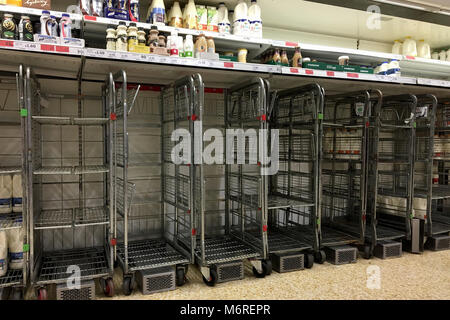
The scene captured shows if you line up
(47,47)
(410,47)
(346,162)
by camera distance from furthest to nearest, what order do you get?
(410,47)
(346,162)
(47,47)

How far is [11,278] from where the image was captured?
97.5 inches

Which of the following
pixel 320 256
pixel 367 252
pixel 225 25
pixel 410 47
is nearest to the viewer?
pixel 225 25

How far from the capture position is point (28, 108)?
93.7 inches

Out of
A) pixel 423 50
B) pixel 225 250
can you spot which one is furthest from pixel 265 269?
pixel 423 50

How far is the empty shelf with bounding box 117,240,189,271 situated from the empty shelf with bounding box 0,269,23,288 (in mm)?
742

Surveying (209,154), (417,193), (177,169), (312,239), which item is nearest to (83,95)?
(177,169)

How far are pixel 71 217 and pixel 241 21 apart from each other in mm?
2475

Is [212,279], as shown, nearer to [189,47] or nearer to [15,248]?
[15,248]

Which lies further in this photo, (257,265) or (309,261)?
(309,261)

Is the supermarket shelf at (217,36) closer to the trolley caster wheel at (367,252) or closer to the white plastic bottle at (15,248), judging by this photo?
the white plastic bottle at (15,248)

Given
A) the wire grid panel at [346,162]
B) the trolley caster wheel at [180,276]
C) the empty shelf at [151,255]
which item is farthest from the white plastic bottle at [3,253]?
the wire grid panel at [346,162]

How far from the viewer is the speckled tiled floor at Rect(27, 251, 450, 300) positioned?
8.81 ft

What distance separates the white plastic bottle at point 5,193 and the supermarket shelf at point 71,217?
260mm

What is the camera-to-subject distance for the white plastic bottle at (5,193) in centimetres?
271
